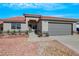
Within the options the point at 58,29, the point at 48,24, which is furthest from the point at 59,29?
the point at 48,24

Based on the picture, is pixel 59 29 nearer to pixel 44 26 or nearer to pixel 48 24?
pixel 48 24

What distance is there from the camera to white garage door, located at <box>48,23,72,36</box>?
1875cm

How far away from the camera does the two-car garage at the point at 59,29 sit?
18750 millimetres

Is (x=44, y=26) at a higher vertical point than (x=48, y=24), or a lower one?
lower

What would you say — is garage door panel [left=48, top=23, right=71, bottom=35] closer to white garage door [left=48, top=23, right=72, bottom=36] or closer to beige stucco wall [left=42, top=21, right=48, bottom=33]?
white garage door [left=48, top=23, right=72, bottom=36]

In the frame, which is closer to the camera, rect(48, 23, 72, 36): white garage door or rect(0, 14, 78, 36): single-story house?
rect(0, 14, 78, 36): single-story house

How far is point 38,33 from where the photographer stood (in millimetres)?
18359

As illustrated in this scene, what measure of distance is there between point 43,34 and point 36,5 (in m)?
3.93

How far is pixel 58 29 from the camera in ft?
62.2

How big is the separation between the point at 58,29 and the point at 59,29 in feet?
0.34

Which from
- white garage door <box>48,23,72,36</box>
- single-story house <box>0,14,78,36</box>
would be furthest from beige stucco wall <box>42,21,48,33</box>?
white garage door <box>48,23,72,36</box>

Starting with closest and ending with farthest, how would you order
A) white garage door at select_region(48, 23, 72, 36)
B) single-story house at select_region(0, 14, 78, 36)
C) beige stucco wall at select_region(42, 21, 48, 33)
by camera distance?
single-story house at select_region(0, 14, 78, 36) → white garage door at select_region(48, 23, 72, 36) → beige stucco wall at select_region(42, 21, 48, 33)

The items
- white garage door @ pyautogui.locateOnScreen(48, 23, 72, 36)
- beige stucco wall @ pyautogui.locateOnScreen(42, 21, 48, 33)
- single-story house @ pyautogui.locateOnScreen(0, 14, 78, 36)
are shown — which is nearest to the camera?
single-story house @ pyautogui.locateOnScreen(0, 14, 78, 36)

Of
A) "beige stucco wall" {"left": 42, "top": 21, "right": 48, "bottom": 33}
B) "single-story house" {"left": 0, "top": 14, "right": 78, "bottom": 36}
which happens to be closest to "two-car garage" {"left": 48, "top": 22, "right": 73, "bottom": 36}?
"single-story house" {"left": 0, "top": 14, "right": 78, "bottom": 36}
